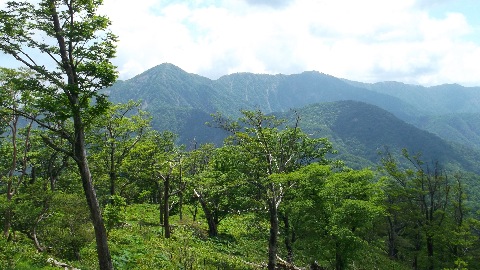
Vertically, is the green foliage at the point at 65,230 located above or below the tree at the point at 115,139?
below

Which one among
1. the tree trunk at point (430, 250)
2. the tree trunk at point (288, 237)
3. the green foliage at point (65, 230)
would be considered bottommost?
the tree trunk at point (430, 250)

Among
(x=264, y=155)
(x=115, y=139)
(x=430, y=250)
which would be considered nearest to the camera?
(x=264, y=155)

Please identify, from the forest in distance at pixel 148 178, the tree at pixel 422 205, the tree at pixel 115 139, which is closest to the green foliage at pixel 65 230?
the forest in distance at pixel 148 178

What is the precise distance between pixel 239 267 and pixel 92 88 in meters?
16.2

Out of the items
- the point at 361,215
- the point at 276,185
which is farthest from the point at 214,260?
the point at 361,215

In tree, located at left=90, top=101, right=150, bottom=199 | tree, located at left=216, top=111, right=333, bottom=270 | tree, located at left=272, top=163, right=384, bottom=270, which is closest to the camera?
tree, located at left=216, top=111, right=333, bottom=270

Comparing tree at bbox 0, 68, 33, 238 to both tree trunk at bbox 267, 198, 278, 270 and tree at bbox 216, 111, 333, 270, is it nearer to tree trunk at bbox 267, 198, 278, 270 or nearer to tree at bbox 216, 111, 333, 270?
tree at bbox 216, 111, 333, 270

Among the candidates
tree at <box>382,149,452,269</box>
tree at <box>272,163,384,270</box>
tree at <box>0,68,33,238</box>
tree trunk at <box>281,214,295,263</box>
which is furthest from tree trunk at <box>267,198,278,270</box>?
tree at <box>382,149,452,269</box>

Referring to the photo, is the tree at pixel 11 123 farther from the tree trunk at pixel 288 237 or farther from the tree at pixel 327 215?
the tree trunk at pixel 288 237

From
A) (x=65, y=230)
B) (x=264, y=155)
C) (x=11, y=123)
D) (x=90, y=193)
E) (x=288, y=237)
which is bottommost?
(x=288, y=237)

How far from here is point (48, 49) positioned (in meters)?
15.3

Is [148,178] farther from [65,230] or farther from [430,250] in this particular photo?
[430,250]

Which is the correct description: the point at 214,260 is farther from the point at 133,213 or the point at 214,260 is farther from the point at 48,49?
the point at 133,213

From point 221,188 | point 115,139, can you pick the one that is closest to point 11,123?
point 115,139
